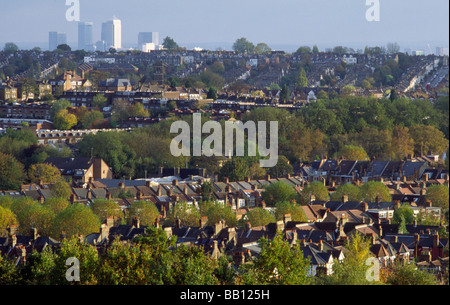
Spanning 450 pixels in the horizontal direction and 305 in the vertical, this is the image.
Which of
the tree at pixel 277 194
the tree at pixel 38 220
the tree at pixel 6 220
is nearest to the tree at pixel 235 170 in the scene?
the tree at pixel 277 194

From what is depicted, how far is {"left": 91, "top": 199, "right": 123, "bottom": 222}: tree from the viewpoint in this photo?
105 ft

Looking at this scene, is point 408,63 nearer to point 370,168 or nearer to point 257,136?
point 257,136

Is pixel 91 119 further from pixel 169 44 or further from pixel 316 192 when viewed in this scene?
pixel 169 44

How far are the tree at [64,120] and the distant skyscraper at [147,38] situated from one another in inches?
2405

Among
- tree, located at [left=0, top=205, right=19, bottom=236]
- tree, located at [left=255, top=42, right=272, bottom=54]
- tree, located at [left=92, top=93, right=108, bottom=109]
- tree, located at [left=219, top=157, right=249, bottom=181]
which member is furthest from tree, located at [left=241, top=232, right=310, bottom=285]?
tree, located at [left=255, top=42, right=272, bottom=54]

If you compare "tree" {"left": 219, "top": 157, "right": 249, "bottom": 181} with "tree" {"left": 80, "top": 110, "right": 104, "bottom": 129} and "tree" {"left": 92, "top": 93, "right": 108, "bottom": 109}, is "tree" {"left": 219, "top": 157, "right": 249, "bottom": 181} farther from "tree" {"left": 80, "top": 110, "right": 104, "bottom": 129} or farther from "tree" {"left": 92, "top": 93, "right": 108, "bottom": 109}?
"tree" {"left": 92, "top": 93, "right": 108, "bottom": 109}

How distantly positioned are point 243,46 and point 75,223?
104124 millimetres

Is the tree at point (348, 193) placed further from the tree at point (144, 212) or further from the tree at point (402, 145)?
the tree at point (402, 145)

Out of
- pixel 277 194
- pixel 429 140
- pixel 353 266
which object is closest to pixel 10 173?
pixel 277 194

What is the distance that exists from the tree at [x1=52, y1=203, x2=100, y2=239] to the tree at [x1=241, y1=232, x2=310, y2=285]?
1045 cm

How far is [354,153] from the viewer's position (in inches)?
2046

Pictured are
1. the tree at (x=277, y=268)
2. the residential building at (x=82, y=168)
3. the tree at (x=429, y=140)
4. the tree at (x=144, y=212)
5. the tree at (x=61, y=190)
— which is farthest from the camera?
the tree at (x=429, y=140)

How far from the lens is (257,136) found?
57438 millimetres

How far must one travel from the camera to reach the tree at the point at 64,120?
65812mm
